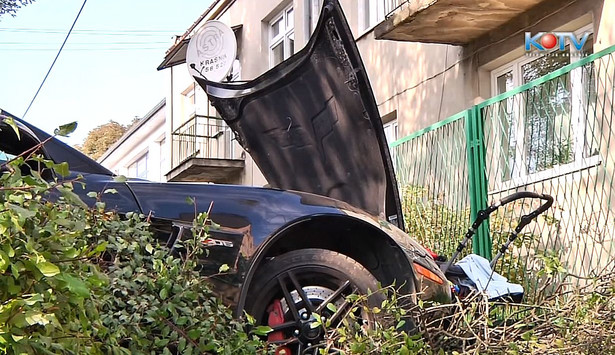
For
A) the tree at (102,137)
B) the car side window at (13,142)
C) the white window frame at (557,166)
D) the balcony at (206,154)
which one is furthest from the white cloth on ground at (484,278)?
the tree at (102,137)

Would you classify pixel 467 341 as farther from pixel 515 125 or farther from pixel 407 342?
pixel 515 125

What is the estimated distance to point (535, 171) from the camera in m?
8.71

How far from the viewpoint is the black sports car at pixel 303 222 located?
180 inches

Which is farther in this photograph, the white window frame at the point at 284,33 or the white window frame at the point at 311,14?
the white window frame at the point at 284,33

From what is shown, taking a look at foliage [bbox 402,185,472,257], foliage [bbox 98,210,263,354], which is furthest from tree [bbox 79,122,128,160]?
foliage [bbox 98,210,263,354]

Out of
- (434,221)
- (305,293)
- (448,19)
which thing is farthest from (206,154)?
(305,293)

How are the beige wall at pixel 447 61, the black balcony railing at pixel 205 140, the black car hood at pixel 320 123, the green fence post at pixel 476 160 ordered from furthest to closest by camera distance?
the black balcony railing at pixel 205 140 < the beige wall at pixel 447 61 < the green fence post at pixel 476 160 < the black car hood at pixel 320 123

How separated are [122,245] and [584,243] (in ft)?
17.2

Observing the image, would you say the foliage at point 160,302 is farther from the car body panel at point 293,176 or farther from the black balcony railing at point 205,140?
the black balcony railing at point 205,140

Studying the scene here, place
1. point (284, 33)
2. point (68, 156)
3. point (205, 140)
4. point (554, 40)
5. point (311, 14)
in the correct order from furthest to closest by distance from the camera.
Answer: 1. point (205, 140)
2. point (284, 33)
3. point (311, 14)
4. point (554, 40)
5. point (68, 156)

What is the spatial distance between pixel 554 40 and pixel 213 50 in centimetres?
919

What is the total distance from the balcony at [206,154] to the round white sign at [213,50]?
2.75 m

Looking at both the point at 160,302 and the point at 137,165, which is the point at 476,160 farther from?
the point at 137,165

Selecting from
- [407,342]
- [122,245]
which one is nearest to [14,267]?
[122,245]
